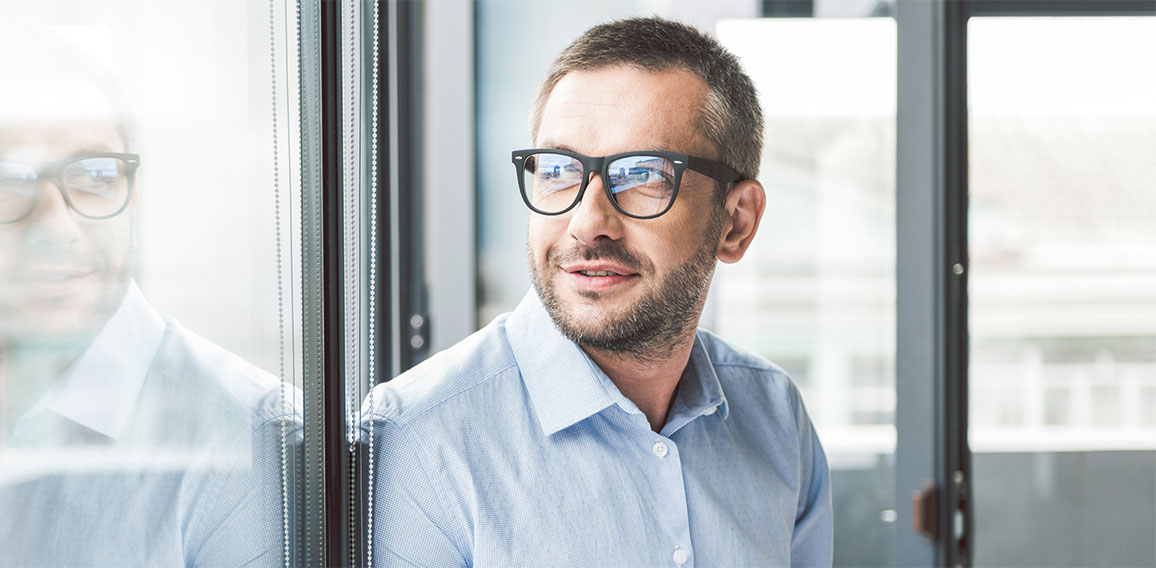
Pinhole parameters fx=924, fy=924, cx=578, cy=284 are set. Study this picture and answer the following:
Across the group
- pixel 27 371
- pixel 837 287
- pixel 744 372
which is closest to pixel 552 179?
pixel 744 372

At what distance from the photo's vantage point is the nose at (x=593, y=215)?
2.60 ft

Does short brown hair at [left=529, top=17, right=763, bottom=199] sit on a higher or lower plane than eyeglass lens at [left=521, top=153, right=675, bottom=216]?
higher

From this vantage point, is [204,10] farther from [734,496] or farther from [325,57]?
[734,496]

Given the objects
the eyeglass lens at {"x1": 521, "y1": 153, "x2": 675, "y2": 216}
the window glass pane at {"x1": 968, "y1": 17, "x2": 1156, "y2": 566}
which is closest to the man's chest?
the eyeglass lens at {"x1": 521, "y1": 153, "x2": 675, "y2": 216}

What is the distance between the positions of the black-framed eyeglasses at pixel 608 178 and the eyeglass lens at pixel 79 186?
14.7 inches

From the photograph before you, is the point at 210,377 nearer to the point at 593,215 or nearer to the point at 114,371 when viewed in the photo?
the point at 114,371

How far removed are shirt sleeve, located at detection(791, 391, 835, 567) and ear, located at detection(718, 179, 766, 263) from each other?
0.70 feet

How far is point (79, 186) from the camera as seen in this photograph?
448 mm

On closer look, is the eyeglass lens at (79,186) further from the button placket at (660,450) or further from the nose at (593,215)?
the button placket at (660,450)

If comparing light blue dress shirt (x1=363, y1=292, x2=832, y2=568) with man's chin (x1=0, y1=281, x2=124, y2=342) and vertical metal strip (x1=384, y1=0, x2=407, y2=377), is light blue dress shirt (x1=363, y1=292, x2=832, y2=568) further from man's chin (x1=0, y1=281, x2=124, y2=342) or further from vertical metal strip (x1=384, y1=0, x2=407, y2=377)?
vertical metal strip (x1=384, y1=0, x2=407, y2=377)

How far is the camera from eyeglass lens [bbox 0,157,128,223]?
0.40 meters

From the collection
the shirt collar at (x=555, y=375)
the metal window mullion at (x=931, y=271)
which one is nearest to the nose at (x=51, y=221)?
the shirt collar at (x=555, y=375)

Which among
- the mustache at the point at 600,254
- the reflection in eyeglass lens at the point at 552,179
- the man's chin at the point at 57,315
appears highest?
the reflection in eyeglass lens at the point at 552,179

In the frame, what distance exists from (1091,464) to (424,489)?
1.33 m
